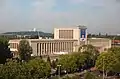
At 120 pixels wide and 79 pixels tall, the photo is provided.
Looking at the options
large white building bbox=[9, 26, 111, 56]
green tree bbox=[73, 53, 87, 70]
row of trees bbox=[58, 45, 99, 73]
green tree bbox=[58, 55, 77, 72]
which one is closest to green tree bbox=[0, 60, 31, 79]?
green tree bbox=[58, 55, 77, 72]

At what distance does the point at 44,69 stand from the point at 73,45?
164 ft

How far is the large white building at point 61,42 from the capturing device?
8006 cm

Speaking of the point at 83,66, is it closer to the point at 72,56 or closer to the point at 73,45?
the point at 72,56

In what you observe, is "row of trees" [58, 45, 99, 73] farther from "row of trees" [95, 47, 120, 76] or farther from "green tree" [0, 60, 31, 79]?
"green tree" [0, 60, 31, 79]

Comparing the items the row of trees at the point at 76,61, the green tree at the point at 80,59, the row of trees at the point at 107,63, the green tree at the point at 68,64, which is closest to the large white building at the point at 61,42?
the row of trees at the point at 76,61

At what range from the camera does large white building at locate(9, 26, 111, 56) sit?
263ft

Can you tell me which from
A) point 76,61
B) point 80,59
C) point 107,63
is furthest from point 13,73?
point 80,59

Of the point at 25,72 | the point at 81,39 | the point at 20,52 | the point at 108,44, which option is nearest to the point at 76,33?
the point at 81,39

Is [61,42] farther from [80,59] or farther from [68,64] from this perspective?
[68,64]

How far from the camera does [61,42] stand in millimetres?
86562

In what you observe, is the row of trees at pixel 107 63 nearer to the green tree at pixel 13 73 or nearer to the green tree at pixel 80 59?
the green tree at pixel 80 59

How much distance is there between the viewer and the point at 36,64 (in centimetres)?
3847

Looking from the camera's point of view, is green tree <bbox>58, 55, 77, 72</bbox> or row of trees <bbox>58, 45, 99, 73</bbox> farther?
row of trees <bbox>58, 45, 99, 73</bbox>

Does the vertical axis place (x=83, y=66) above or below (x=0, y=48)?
below
